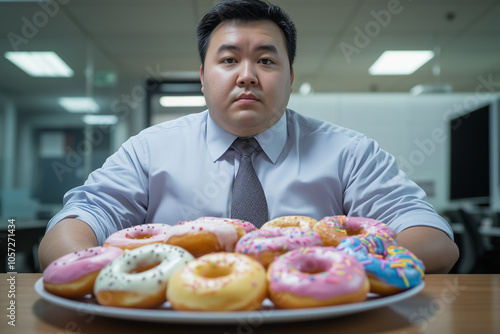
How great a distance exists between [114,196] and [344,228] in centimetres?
81

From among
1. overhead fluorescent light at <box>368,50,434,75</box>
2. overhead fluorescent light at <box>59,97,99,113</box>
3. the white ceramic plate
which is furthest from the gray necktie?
overhead fluorescent light at <box>59,97,99,113</box>

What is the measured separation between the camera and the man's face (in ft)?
4.42

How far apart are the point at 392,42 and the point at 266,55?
430 cm

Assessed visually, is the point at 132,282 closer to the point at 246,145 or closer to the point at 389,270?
the point at 389,270

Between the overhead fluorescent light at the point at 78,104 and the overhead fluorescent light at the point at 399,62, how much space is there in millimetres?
3922

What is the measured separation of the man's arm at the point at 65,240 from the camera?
93cm

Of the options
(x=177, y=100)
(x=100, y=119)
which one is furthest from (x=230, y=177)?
(x=177, y=100)

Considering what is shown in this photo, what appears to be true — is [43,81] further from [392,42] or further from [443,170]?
[443,170]

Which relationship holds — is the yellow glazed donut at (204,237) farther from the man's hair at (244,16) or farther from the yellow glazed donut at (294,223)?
the man's hair at (244,16)

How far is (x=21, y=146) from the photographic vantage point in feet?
19.6

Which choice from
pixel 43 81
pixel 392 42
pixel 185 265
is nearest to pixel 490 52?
pixel 392 42

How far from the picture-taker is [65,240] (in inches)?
37.9

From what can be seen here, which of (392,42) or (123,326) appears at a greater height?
(392,42)
